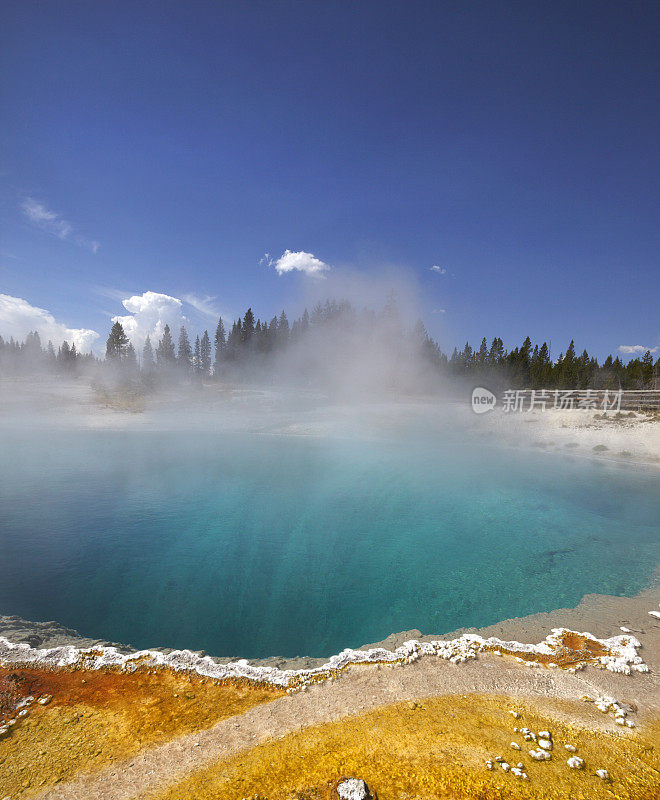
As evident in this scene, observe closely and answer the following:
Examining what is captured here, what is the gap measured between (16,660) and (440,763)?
539 centimetres

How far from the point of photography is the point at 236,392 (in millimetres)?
44344

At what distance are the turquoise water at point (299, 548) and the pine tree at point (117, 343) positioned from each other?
3893 centimetres

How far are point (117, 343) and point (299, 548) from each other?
178 ft

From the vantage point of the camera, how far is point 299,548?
927cm

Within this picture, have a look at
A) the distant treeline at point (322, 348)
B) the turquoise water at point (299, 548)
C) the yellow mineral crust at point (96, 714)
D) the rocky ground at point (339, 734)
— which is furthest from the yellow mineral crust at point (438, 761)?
the distant treeline at point (322, 348)

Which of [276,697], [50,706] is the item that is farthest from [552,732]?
[50,706]

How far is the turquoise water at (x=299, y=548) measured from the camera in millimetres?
6516

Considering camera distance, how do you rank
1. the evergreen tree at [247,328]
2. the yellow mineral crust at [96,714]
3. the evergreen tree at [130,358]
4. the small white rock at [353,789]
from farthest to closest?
the evergreen tree at [247,328]
the evergreen tree at [130,358]
the yellow mineral crust at [96,714]
the small white rock at [353,789]

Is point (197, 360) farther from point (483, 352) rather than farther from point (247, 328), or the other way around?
point (483, 352)

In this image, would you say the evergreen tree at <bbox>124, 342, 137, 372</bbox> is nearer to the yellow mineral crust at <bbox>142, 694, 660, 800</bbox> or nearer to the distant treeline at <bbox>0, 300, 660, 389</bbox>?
the distant treeline at <bbox>0, 300, 660, 389</bbox>

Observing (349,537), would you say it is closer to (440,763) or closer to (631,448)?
(440,763)

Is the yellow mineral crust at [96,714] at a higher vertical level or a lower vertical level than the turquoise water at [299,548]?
higher

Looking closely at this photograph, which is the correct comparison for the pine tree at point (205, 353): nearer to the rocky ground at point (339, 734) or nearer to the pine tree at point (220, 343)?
the pine tree at point (220, 343)

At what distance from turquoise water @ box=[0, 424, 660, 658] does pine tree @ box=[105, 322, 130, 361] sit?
38932mm
